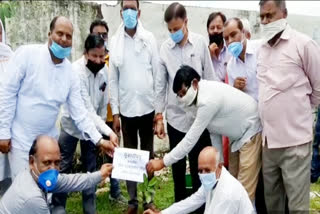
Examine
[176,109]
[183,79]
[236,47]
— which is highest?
[236,47]

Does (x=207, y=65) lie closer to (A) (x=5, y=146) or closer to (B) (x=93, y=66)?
(B) (x=93, y=66)

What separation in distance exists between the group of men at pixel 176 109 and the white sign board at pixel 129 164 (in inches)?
3.1

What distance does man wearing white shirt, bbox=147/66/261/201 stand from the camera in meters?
4.12

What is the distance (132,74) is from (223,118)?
117cm

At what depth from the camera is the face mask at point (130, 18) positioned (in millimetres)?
4758

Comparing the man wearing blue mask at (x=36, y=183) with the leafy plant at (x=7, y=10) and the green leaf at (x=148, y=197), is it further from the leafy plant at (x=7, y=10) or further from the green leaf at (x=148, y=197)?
the leafy plant at (x=7, y=10)

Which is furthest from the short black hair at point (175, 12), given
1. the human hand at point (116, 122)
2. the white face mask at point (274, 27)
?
the human hand at point (116, 122)

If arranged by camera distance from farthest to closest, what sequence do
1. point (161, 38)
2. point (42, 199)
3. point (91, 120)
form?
point (161, 38), point (91, 120), point (42, 199)

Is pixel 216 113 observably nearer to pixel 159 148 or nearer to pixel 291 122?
pixel 291 122

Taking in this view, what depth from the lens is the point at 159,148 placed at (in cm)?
766

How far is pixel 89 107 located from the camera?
4.73 metres

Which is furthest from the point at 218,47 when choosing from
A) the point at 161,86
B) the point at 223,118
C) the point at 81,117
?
the point at 81,117

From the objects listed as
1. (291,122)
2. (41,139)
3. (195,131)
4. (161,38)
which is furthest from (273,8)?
(161,38)

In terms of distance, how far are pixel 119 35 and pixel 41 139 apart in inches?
66.8
